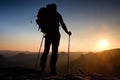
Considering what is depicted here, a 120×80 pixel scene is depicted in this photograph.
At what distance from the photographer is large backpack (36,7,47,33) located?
10.6 m

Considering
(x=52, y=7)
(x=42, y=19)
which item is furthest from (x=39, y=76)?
(x=52, y=7)

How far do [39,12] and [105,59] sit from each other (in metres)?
152

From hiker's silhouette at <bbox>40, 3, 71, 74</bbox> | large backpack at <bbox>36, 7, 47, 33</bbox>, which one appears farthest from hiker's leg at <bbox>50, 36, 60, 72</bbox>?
large backpack at <bbox>36, 7, 47, 33</bbox>

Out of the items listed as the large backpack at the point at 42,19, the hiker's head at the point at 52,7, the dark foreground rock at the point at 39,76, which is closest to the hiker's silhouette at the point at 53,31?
the hiker's head at the point at 52,7

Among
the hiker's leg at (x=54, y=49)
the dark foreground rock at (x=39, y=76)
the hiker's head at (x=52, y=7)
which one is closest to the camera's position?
the dark foreground rock at (x=39, y=76)

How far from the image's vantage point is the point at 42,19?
10664mm

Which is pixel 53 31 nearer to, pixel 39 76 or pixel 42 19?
pixel 42 19

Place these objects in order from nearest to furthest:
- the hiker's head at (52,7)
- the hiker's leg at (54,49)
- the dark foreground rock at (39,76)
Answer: the dark foreground rock at (39,76)
the hiker's leg at (54,49)
the hiker's head at (52,7)

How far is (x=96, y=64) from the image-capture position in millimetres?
161000

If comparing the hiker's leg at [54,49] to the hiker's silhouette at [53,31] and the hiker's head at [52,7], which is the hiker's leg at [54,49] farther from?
the hiker's head at [52,7]

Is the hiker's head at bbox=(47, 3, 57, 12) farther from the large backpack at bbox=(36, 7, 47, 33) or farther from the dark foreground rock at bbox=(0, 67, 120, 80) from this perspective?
the dark foreground rock at bbox=(0, 67, 120, 80)

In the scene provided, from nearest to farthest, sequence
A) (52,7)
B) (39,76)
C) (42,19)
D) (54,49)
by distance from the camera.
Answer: (39,76)
(54,49)
(52,7)
(42,19)

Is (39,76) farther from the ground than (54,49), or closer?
closer

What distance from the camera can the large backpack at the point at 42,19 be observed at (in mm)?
10570
